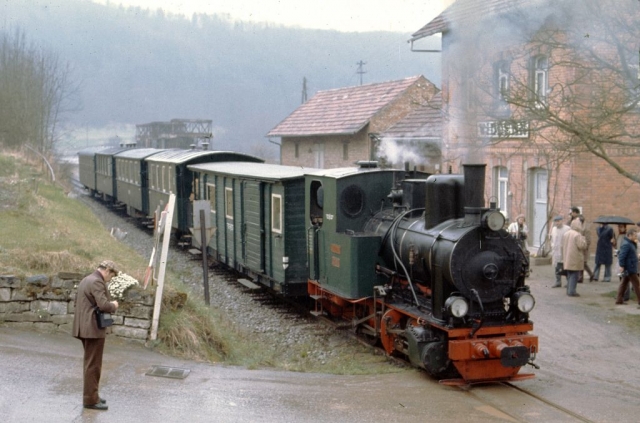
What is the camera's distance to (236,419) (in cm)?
695

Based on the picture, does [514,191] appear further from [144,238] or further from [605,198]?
[144,238]

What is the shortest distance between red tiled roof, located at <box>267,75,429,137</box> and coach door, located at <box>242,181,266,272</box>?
48.4 ft

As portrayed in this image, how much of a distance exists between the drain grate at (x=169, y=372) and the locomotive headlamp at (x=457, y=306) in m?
2.96

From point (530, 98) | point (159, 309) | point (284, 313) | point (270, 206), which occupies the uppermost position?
point (530, 98)

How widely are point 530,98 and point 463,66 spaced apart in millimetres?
2691

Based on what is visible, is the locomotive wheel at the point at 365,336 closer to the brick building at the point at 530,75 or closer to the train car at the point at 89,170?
the brick building at the point at 530,75

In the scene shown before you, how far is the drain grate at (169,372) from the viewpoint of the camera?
323 inches

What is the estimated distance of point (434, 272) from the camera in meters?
8.84

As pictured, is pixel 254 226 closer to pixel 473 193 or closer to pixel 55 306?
pixel 55 306

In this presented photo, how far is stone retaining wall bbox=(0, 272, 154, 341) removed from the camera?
30.1ft

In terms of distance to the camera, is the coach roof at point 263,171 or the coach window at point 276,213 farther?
the coach roof at point 263,171

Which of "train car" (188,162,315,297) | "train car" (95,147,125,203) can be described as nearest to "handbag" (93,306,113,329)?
"train car" (188,162,315,297)

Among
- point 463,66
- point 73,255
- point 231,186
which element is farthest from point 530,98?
point 73,255

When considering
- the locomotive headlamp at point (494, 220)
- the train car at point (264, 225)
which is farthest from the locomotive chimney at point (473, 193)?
the train car at point (264, 225)
